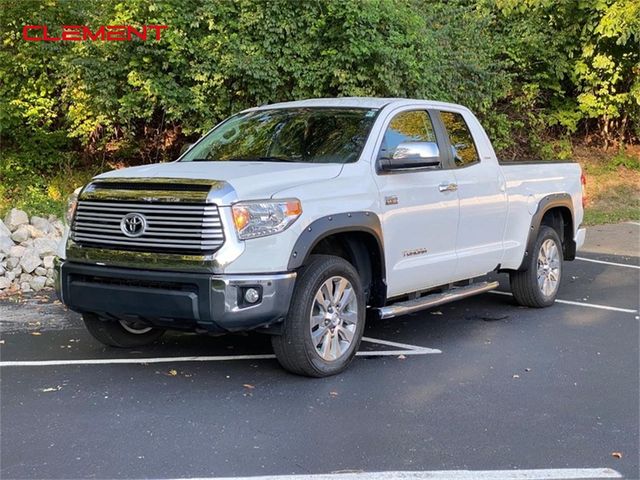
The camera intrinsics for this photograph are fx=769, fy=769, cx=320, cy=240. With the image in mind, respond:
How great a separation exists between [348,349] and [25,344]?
277 cm

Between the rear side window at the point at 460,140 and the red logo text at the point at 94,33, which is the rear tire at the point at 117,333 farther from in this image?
the red logo text at the point at 94,33

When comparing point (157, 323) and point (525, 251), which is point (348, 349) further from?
point (525, 251)

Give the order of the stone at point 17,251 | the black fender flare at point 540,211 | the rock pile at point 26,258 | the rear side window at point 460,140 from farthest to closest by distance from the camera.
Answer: the stone at point 17,251
the rock pile at point 26,258
the black fender flare at point 540,211
the rear side window at point 460,140

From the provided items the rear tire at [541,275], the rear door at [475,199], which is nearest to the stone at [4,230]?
the rear door at [475,199]

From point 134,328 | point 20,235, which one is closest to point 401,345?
point 134,328

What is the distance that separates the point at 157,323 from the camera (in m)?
5.19

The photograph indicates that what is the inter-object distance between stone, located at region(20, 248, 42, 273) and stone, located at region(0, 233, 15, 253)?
20 centimetres

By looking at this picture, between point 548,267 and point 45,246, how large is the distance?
560 centimetres

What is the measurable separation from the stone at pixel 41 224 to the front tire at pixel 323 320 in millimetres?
5215

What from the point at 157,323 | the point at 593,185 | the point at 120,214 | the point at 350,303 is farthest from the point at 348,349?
the point at 593,185

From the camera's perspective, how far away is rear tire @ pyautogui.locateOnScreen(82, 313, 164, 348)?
6.00 metres

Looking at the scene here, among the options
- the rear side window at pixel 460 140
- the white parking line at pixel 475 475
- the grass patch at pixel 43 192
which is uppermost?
the rear side window at pixel 460 140

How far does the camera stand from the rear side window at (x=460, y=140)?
6.94m

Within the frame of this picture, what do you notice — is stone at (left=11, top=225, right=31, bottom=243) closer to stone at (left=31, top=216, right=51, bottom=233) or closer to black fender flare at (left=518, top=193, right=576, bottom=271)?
stone at (left=31, top=216, right=51, bottom=233)
